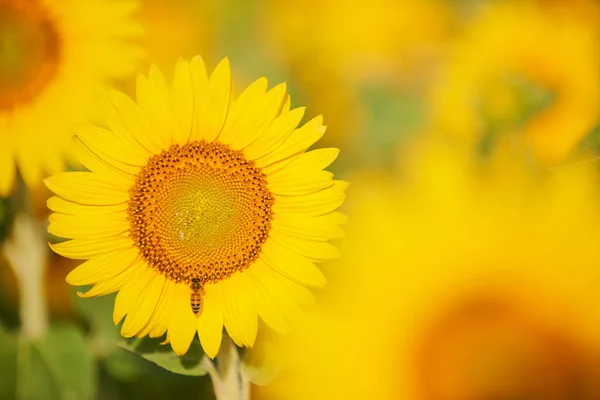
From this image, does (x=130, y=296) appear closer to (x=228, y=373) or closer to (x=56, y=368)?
(x=228, y=373)

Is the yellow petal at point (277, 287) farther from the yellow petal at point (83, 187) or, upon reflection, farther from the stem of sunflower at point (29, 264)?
the stem of sunflower at point (29, 264)

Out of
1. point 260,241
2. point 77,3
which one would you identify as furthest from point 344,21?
point 260,241

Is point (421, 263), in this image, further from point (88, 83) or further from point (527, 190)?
point (88, 83)

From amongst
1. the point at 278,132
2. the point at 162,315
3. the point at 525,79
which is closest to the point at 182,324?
the point at 162,315

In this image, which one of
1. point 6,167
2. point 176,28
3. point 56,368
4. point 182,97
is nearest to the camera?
point 182,97

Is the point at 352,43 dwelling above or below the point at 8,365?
above

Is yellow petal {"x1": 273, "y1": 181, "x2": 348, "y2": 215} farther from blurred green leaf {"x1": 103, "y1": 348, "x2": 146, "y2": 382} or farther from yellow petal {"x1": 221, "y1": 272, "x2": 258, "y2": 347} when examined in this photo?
blurred green leaf {"x1": 103, "y1": 348, "x2": 146, "y2": 382}
